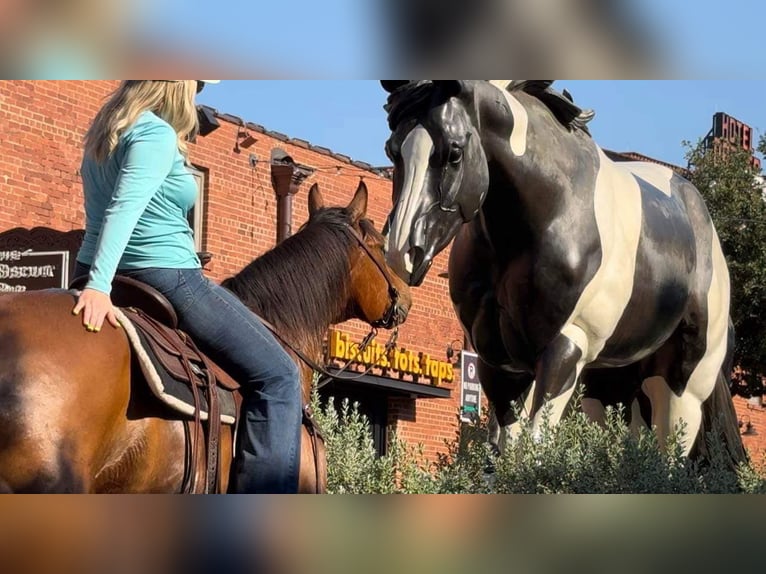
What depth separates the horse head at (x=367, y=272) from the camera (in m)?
4.43

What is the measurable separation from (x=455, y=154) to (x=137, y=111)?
4.58 feet

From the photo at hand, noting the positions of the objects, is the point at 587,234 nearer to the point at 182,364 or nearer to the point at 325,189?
the point at 182,364

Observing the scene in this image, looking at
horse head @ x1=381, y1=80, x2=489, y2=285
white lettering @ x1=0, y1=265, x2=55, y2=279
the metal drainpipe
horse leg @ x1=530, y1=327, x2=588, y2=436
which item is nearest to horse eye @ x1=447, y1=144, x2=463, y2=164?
horse head @ x1=381, y1=80, x2=489, y2=285

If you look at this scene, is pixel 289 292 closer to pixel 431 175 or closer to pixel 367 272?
pixel 367 272

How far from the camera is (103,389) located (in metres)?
2.99

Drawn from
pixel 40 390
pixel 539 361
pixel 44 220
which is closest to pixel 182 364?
pixel 40 390

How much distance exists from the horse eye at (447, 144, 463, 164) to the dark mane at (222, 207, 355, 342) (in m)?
0.47

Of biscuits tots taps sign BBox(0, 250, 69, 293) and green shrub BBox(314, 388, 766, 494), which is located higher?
biscuits tots taps sign BBox(0, 250, 69, 293)

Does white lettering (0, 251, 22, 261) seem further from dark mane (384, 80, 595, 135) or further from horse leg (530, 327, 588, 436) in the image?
horse leg (530, 327, 588, 436)

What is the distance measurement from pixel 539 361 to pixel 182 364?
1.79m

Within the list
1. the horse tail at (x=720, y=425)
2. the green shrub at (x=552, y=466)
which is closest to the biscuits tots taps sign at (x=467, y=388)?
the horse tail at (x=720, y=425)

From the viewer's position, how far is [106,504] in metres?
1.48

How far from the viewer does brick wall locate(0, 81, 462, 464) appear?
1842 centimetres

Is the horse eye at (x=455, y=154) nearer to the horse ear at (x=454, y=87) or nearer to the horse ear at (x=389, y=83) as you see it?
the horse ear at (x=454, y=87)
